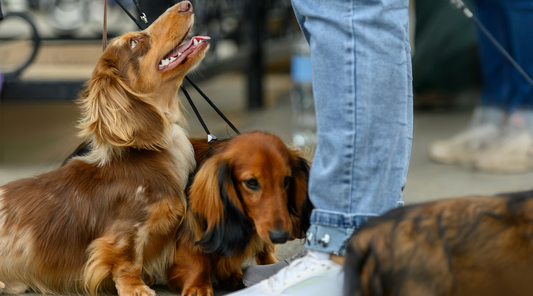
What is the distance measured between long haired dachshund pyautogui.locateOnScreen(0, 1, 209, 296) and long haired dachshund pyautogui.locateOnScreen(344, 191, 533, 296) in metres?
0.98

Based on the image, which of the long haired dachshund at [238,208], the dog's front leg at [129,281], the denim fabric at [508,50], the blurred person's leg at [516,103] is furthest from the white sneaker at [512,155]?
the dog's front leg at [129,281]

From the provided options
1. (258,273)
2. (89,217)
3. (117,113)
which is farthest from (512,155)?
(89,217)

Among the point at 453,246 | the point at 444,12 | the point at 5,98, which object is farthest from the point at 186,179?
the point at 444,12

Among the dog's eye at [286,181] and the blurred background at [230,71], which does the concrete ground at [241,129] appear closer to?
the blurred background at [230,71]

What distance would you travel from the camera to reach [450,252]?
4.59 ft

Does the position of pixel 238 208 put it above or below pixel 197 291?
above

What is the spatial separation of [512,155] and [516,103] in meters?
0.41

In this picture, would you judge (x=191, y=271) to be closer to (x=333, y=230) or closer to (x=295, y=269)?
(x=295, y=269)

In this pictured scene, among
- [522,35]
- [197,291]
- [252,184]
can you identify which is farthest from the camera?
[522,35]

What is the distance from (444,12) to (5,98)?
15.4 feet

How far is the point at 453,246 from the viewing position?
1.40m

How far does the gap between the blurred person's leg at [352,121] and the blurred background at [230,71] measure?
266 centimetres

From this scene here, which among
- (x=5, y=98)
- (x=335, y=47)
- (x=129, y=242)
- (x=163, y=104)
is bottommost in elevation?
(x=5, y=98)

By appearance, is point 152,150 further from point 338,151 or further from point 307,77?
point 307,77
